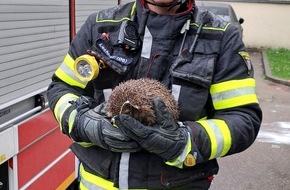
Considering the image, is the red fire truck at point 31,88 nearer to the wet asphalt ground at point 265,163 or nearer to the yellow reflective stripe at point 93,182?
the yellow reflective stripe at point 93,182

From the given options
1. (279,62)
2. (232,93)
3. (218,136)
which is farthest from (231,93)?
(279,62)

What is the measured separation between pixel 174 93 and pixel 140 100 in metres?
0.21

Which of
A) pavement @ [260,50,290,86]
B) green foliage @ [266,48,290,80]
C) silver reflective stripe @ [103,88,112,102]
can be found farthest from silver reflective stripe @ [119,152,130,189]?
green foliage @ [266,48,290,80]

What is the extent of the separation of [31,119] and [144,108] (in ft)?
4.66

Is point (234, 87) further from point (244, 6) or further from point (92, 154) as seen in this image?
point (244, 6)

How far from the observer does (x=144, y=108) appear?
1663mm

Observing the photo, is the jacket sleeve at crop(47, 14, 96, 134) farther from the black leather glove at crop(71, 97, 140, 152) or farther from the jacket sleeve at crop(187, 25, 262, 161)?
the jacket sleeve at crop(187, 25, 262, 161)

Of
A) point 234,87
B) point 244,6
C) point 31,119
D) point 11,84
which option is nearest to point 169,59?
point 234,87

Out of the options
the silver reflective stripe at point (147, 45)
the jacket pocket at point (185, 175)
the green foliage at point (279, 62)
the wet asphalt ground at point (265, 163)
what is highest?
the silver reflective stripe at point (147, 45)

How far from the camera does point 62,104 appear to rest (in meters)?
2.01

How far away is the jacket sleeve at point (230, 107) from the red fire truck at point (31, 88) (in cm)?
122

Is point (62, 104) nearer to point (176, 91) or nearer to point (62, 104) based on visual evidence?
point (62, 104)

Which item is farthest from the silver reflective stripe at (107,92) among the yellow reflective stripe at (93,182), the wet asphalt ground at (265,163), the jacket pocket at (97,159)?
the wet asphalt ground at (265,163)

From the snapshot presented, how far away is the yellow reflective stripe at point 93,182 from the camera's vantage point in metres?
1.92
